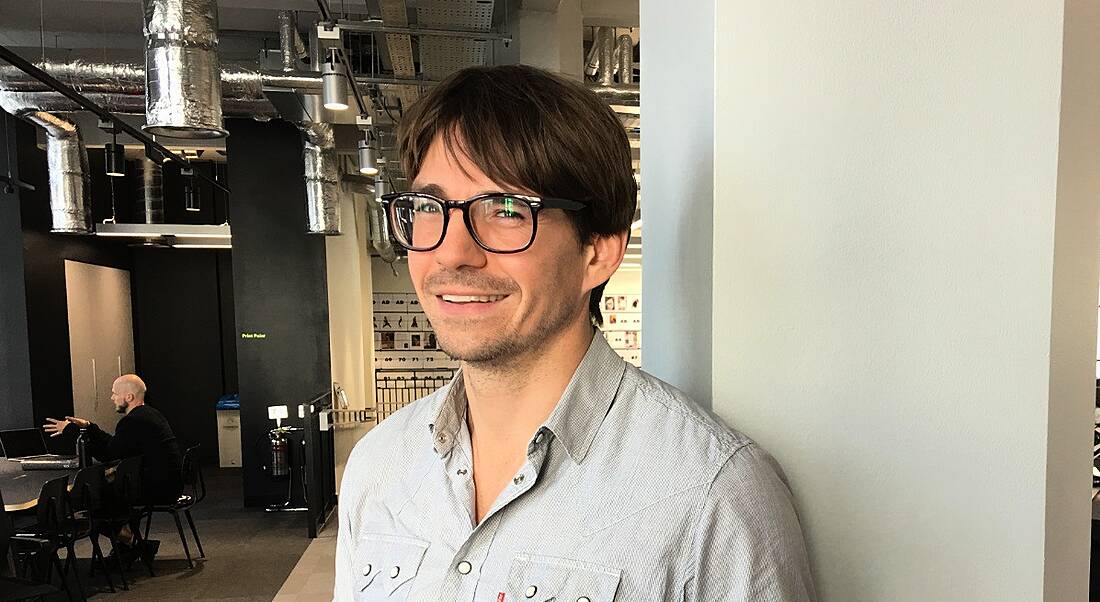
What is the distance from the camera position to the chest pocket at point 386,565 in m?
1.09

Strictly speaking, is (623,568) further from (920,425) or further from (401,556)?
(920,425)

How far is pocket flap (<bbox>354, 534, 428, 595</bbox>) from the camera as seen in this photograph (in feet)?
3.60

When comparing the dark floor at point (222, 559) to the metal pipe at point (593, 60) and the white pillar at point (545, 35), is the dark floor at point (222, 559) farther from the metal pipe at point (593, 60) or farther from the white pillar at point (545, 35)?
A: the metal pipe at point (593, 60)

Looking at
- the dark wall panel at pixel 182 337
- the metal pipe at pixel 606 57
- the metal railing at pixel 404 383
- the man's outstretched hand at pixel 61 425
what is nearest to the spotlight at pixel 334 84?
the metal pipe at pixel 606 57

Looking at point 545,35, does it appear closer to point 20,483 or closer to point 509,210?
point 509,210

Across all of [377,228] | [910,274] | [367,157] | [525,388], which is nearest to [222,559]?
[367,157]

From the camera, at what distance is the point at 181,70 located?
10.2ft

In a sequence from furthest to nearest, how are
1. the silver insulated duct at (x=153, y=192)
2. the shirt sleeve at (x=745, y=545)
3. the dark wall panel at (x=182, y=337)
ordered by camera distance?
the dark wall panel at (x=182, y=337) → the silver insulated duct at (x=153, y=192) → the shirt sleeve at (x=745, y=545)

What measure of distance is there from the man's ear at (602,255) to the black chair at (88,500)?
4683mm

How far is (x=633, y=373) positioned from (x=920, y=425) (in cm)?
46

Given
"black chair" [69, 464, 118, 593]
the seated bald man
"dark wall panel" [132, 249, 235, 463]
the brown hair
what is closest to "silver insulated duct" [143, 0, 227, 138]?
the brown hair

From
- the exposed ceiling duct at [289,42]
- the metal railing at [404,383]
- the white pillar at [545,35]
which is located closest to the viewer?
the white pillar at [545,35]

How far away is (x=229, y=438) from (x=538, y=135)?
380 inches

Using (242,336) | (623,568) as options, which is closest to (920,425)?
(623,568)
